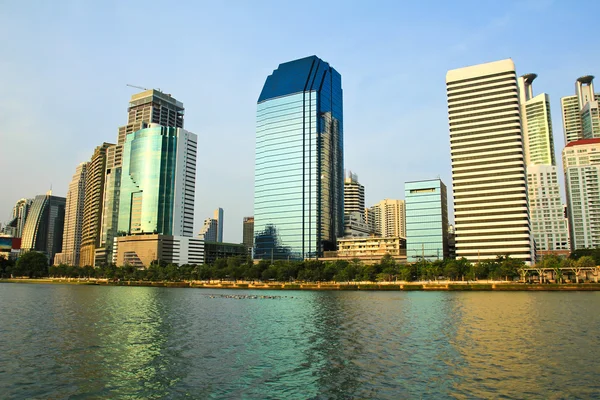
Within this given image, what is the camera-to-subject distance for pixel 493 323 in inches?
2628

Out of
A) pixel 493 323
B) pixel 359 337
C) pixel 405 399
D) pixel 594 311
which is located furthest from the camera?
pixel 594 311

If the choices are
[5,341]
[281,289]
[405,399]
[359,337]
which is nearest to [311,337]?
[359,337]

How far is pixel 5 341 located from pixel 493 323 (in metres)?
61.0

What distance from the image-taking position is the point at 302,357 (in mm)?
43906

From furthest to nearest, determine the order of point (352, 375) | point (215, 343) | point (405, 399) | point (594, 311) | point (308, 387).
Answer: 1. point (594, 311)
2. point (215, 343)
3. point (352, 375)
4. point (308, 387)
5. point (405, 399)

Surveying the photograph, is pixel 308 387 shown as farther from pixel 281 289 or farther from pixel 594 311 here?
pixel 281 289

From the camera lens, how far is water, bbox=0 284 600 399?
1287 inches

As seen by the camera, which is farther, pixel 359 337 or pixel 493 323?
pixel 493 323

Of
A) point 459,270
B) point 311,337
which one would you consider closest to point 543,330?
point 311,337

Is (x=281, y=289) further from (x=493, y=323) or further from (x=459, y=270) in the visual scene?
(x=493, y=323)

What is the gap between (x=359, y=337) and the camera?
55125 millimetres

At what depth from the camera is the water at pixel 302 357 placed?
3269 centimetres

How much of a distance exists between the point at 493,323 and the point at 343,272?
132314 millimetres

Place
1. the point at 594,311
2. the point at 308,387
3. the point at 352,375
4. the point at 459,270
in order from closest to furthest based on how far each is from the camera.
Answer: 1. the point at 308,387
2. the point at 352,375
3. the point at 594,311
4. the point at 459,270
